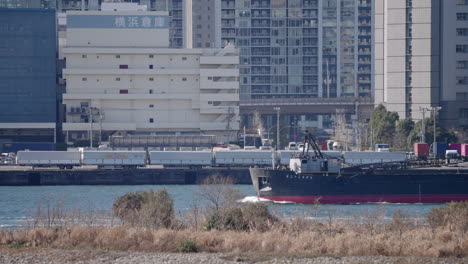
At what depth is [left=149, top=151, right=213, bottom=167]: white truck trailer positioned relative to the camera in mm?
61062

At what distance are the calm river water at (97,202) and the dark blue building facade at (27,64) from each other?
1554 cm

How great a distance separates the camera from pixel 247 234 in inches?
1059

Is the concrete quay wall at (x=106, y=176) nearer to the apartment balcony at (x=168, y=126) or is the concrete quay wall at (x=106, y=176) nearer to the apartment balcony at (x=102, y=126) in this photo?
the apartment balcony at (x=102, y=126)

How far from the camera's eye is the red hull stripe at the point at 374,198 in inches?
1847

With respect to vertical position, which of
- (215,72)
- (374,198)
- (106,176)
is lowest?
(374,198)

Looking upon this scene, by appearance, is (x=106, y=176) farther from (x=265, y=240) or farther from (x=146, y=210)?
(x=265, y=240)

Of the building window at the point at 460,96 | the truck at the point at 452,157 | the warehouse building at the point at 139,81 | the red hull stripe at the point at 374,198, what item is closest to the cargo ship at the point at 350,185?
the red hull stripe at the point at 374,198

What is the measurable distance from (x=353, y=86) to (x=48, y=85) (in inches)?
1812

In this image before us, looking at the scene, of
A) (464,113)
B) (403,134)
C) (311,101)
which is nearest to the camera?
(403,134)

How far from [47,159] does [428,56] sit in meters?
31.6

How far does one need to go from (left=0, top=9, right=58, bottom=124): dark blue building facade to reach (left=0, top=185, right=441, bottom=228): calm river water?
15.5 m

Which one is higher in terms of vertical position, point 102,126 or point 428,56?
point 428,56

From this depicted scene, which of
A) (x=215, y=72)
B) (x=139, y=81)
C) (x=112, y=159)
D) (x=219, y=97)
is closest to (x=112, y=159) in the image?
(x=112, y=159)

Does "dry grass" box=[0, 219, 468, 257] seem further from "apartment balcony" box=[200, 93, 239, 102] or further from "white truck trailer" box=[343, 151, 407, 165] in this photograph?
"apartment balcony" box=[200, 93, 239, 102]
